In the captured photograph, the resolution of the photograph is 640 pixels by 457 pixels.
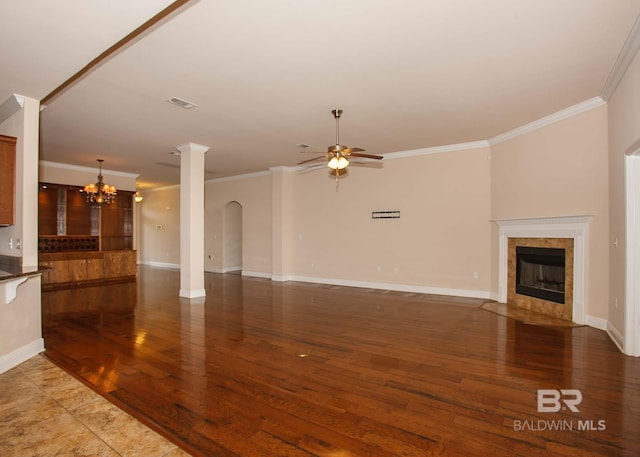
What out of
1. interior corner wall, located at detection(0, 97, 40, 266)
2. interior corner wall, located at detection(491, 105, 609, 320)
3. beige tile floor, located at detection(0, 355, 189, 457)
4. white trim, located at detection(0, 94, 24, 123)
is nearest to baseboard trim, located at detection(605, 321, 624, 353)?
interior corner wall, located at detection(491, 105, 609, 320)

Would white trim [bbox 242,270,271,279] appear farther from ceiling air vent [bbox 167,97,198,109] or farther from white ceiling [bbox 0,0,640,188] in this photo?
ceiling air vent [bbox 167,97,198,109]

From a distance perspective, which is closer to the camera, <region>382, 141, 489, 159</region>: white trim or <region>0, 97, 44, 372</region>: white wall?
<region>0, 97, 44, 372</region>: white wall

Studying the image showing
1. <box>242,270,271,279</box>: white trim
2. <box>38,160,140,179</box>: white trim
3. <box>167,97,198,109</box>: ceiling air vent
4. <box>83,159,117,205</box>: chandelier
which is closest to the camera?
<box>167,97,198,109</box>: ceiling air vent

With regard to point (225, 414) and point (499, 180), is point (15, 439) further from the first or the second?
point (499, 180)

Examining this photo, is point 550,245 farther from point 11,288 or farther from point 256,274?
point 256,274

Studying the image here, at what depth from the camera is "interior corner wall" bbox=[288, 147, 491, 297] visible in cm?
664

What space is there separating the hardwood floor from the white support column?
1.05 metres

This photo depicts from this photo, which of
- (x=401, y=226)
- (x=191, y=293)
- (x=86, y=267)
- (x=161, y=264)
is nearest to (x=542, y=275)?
(x=401, y=226)

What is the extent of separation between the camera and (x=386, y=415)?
239cm

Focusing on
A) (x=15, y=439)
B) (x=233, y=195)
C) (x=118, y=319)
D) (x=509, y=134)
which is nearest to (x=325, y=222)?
(x=233, y=195)

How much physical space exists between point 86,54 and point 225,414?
10.6 ft

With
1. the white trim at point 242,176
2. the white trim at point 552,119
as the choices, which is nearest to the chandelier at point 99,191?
the white trim at point 242,176

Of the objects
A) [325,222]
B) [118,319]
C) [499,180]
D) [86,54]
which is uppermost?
[86,54]

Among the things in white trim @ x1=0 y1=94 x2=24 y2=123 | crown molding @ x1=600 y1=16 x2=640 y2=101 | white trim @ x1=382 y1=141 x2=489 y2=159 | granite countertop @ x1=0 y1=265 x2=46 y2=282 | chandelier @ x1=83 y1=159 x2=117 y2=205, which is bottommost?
granite countertop @ x1=0 y1=265 x2=46 y2=282
